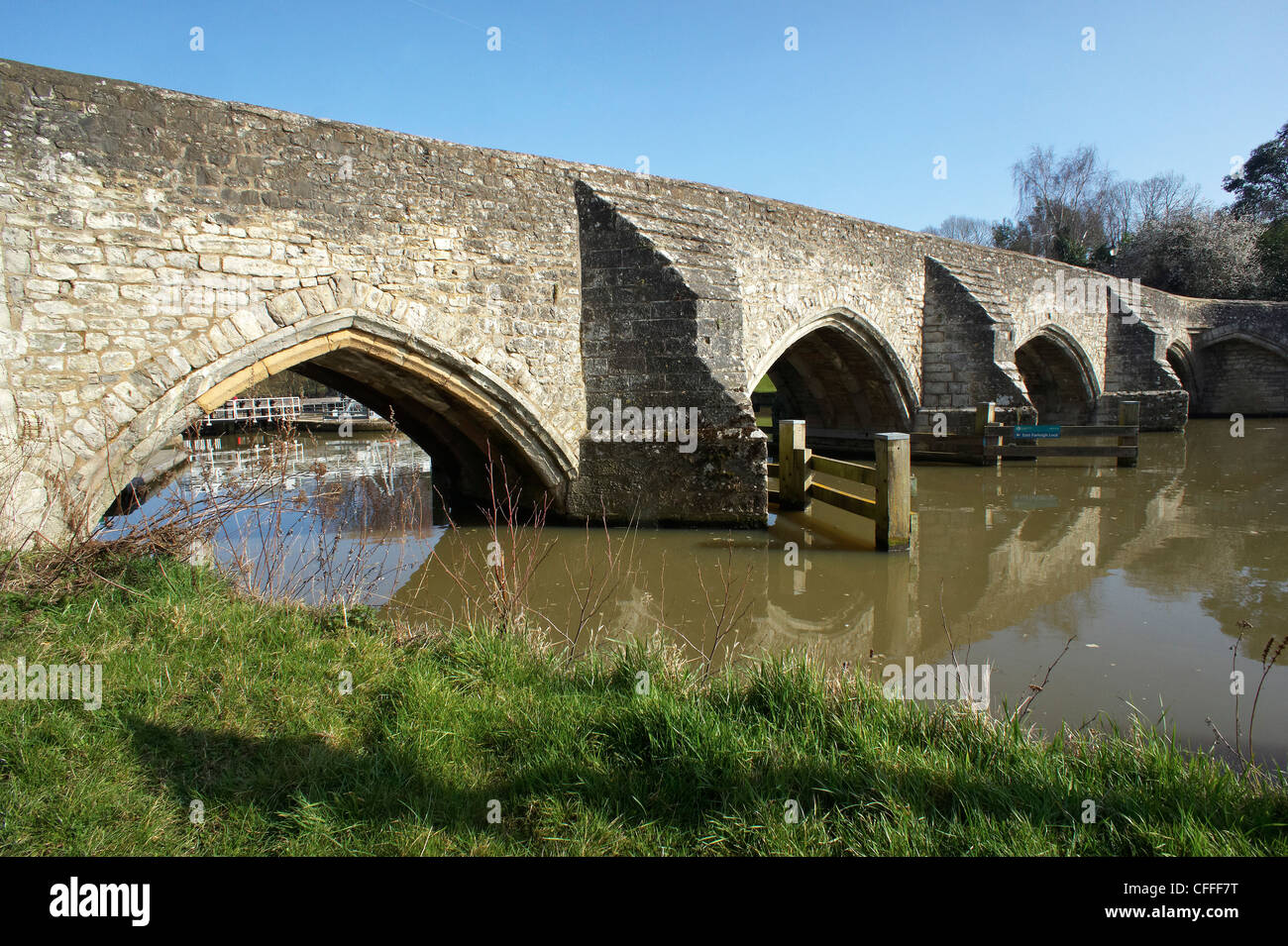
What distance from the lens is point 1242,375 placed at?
25422mm

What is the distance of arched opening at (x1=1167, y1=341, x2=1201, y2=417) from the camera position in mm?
24359

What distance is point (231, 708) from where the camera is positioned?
2.91 meters

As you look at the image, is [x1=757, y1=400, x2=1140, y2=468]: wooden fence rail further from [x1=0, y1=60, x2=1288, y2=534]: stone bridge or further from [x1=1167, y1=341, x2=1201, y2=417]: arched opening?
[x1=1167, y1=341, x2=1201, y2=417]: arched opening

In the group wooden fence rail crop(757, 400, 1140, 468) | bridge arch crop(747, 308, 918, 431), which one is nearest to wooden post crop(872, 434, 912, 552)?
bridge arch crop(747, 308, 918, 431)

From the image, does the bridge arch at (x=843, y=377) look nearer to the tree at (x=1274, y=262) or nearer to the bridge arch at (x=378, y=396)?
the bridge arch at (x=378, y=396)

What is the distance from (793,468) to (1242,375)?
24.4 m

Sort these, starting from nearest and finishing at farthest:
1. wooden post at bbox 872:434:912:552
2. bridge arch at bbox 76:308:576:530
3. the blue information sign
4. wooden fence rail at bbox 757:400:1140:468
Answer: bridge arch at bbox 76:308:576:530, wooden post at bbox 872:434:912:552, the blue information sign, wooden fence rail at bbox 757:400:1140:468

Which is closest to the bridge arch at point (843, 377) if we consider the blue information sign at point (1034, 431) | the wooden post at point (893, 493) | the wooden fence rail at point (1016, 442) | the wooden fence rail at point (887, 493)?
the wooden fence rail at point (1016, 442)

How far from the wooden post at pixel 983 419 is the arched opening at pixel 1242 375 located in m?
17.1

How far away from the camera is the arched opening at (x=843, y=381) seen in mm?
13125

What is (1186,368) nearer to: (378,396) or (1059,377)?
(1059,377)

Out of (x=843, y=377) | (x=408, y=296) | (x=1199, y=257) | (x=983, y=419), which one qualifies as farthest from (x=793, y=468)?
(x=1199, y=257)

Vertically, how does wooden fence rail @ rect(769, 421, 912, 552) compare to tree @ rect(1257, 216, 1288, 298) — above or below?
below

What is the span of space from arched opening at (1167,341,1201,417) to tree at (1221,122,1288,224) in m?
11.6
